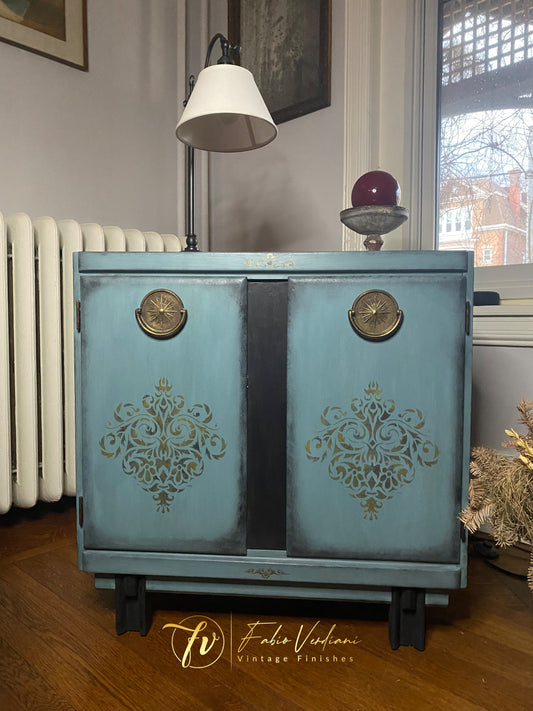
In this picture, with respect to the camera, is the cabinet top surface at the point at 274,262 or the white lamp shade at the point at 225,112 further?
the white lamp shade at the point at 225,112

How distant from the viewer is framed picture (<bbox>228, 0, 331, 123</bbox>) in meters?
1.72

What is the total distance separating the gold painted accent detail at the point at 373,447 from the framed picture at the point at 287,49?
4.00ft

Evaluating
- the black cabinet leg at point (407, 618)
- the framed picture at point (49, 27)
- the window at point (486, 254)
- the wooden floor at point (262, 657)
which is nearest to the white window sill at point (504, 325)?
the window at point (486, 254)

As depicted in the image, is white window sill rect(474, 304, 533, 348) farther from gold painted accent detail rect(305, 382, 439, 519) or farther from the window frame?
gold painted accent detail rect(305, 382, 439, 519)

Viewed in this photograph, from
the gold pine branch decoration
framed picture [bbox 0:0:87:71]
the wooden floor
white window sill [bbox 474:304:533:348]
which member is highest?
framed picture [bbox 0:0:87:71]

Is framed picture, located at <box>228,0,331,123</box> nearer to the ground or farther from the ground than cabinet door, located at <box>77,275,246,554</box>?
farther from the ground

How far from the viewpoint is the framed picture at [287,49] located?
1.72 metres

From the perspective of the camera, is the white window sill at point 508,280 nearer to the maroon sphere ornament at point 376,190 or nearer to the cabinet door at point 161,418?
the maroon sphere ornament at point 376,190

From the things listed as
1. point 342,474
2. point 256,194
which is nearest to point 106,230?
point 256,194

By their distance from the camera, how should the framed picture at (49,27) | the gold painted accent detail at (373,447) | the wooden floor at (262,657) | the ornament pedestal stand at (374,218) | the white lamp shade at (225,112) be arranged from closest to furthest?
the wooden floor at (262,657) < the gold painted accent detail at (373,447) < the ornament pedestal stand at (374,218) < the white lamp shade at (225,112) < the framed picture at (49,27)

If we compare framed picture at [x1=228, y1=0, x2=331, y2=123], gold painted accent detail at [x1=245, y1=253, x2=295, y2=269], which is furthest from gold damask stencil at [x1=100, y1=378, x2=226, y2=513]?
framed picture at [x1=228, y1=0, x2=331, y2=123]

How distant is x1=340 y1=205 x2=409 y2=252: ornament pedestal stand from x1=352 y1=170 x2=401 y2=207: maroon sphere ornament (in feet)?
0.13

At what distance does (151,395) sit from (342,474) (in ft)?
1.27

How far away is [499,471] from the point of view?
93 cm
